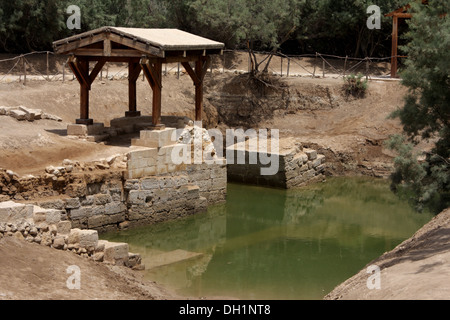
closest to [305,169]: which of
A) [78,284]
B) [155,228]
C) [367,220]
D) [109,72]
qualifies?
[367,220]

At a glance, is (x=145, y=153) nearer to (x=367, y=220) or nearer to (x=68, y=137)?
(x=68, y=137)

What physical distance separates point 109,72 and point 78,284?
21.8m

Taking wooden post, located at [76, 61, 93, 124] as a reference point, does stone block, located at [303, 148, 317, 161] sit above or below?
below

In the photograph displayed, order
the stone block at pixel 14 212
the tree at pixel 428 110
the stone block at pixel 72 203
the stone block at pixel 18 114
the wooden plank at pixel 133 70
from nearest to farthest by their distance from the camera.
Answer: the stone block at pixel 14 212 < the tree at pixel 428 110 < the stone block at pixel 72 203 < the stone block at pixel 18 114 < the wooden plank at pixel 133 70

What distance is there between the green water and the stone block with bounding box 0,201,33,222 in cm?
316

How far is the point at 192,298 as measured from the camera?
47.5 feet

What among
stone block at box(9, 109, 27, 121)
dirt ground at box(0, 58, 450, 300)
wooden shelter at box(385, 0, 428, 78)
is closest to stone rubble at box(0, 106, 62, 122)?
stone block at box(9, 109, 27, 121)

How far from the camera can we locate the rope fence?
105 ft

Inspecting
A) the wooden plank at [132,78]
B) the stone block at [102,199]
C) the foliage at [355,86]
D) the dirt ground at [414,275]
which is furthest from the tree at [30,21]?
the dirt ground at [414,275]

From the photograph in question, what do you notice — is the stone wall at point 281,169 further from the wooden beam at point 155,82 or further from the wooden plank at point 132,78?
the wooden beam at point 155,82

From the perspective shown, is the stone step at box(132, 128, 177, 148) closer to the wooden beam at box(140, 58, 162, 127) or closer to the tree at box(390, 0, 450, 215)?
the wooden beam at box(140, 58, 162, 127)

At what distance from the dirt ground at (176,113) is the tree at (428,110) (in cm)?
96

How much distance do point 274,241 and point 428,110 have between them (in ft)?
16.8

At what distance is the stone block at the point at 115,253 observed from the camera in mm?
14969
